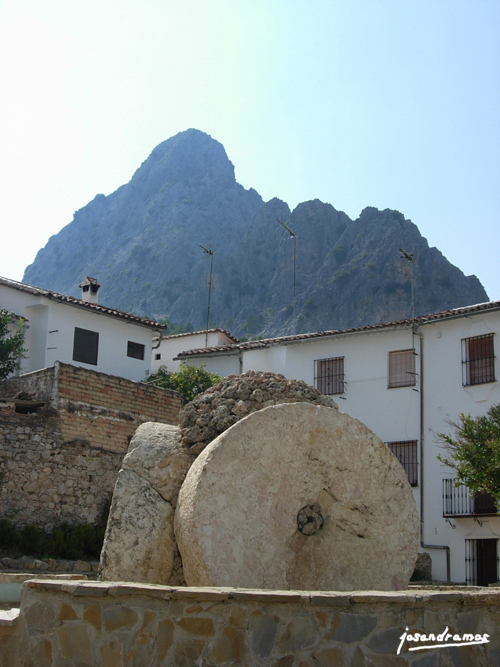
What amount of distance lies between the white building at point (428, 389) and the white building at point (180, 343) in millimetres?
5562

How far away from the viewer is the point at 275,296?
7575 centimetres

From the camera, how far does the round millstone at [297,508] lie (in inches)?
225

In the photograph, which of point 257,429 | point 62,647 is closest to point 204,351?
point 257,429

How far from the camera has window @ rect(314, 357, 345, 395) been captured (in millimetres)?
24422

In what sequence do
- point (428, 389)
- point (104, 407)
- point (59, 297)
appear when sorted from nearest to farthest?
point (104, 407) < point (428, 389) < point (59, 297)

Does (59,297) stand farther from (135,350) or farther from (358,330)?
(358,330)

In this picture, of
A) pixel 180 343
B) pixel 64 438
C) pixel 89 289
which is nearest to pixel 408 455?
pixel 64 438

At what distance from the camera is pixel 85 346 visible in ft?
87.0

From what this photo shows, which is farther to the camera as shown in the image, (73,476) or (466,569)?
(466,569)

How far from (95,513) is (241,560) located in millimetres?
11337

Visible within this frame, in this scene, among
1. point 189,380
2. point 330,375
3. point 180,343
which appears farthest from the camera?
point 180,343

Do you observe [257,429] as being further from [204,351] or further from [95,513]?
[204,351]

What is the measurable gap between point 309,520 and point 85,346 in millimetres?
21219

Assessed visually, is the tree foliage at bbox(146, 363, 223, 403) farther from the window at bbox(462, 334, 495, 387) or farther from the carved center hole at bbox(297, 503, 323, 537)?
the carved center hole at bbox(297, 503, 323, 537)
